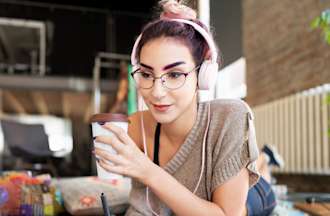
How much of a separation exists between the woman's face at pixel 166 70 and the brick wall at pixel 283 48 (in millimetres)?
2365

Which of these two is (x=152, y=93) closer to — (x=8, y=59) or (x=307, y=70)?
(x=307, y=70)

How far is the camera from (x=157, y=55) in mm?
623

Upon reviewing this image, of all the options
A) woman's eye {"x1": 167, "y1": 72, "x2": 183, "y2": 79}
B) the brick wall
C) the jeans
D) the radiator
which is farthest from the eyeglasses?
the brick wall

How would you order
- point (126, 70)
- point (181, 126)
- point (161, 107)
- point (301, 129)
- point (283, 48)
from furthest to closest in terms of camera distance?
point (126, 70), point (283, 48), point (301, 129), point (181, 126), point (161, 107)

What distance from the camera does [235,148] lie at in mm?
687

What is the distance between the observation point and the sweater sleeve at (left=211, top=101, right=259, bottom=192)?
672 millimetres

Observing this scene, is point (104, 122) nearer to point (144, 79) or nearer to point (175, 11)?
point (144, 79)

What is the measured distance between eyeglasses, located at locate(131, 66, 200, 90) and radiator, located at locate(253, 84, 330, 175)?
2165 mm

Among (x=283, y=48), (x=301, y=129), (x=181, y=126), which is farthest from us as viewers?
(x=283, y=48)

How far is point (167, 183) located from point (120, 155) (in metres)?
0.10

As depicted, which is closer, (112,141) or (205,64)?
(112,141)

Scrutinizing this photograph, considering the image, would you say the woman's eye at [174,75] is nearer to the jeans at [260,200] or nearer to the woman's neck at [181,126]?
the woman's neck at [181,126]

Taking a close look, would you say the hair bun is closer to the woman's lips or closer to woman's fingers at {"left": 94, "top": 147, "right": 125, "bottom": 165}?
the woman's lips

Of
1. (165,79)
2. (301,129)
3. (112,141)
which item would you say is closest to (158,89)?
(165,79)
